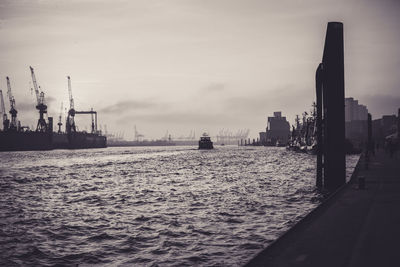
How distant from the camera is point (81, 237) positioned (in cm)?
1289

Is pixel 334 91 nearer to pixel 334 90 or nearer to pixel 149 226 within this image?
pixel 334 90

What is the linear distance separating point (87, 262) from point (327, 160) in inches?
455

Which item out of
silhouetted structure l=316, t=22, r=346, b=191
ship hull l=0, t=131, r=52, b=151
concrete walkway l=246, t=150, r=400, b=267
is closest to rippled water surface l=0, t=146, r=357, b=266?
concrete walkway l=246, t=150, r=400, b=267

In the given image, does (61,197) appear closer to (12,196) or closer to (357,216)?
(12,196)

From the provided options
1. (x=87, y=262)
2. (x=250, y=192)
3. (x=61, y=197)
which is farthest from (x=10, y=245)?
(x=250, y=192)

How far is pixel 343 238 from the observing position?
26.3 feet


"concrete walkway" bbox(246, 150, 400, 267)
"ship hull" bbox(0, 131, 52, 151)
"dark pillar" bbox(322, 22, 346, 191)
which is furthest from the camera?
"ship hull" bbox(0, 131, 52, 151)

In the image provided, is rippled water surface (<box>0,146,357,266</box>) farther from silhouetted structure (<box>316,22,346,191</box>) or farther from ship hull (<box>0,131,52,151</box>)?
ship hull (<box>0,131,52,151</box>)

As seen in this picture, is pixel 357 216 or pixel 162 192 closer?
pixel 357 216

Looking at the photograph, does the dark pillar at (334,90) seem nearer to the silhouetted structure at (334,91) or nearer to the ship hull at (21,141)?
the silhouetted structure at (334,91)

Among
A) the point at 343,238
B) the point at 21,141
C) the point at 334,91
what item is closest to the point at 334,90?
the point at 334,91

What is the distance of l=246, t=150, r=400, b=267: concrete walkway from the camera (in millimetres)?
6602

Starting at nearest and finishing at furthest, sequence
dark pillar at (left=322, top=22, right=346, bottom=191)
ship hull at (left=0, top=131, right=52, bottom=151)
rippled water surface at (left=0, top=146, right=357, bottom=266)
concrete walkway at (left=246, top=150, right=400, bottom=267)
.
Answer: concrete walkway at (left=246, top=150, right=400, bottom=267) < rippled water surface at (left=0, top=146, right=357, bottom=266) < dark pillar at (left=322, top=22, right=346, bottom=191) < ship hull at (left=0, top=131, right=52, bottom=151)

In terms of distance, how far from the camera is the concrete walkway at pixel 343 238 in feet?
21.7
